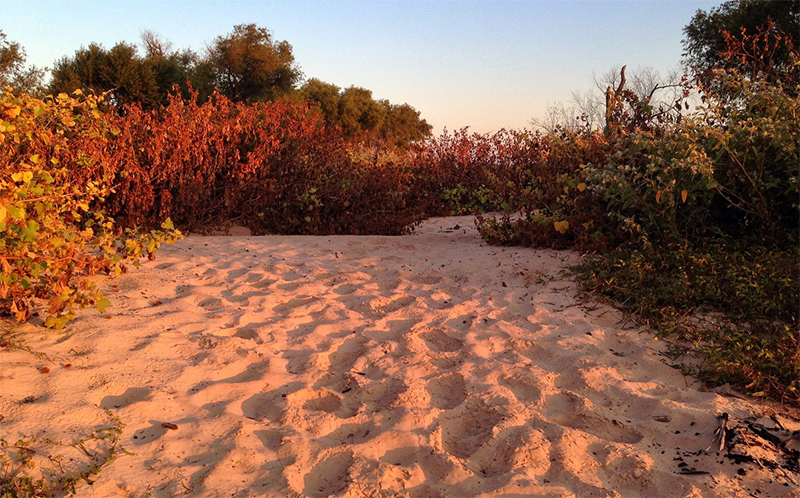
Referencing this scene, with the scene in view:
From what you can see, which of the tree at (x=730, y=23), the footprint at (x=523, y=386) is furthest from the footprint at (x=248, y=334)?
the tree at (x=730, y=23)

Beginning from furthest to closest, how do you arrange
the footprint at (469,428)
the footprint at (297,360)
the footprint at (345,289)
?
the footprint at (345,289)
the footprint at (297,360)
the footprint at (469,428)

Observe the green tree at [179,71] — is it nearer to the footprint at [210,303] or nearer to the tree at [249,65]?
the tree at [249,65]

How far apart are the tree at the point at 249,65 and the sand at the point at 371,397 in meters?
22.9

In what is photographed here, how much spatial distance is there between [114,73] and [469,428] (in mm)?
21530

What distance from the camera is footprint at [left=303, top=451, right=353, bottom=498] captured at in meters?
2.06

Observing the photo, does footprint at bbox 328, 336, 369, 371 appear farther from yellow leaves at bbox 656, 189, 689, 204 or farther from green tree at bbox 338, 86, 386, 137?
green tree at bbox 338, 86, 386, 137

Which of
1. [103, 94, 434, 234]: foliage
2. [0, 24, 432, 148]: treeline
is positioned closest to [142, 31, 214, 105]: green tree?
[0, 24, 432, 148]: treeline

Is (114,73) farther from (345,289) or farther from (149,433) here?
(149,433)

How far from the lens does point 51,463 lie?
204 cm

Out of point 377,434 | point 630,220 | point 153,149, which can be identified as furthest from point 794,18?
point 377,434

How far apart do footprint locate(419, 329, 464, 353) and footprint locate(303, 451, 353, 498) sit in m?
1.12

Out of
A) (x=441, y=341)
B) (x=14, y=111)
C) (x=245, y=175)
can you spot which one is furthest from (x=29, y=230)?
(x=245, y=175)

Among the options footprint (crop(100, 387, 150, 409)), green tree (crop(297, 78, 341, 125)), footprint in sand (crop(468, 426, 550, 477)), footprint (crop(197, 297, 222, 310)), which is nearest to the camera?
footprint in sand (crop(468, 426, 550, 477))

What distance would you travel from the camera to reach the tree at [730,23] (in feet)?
55.8
